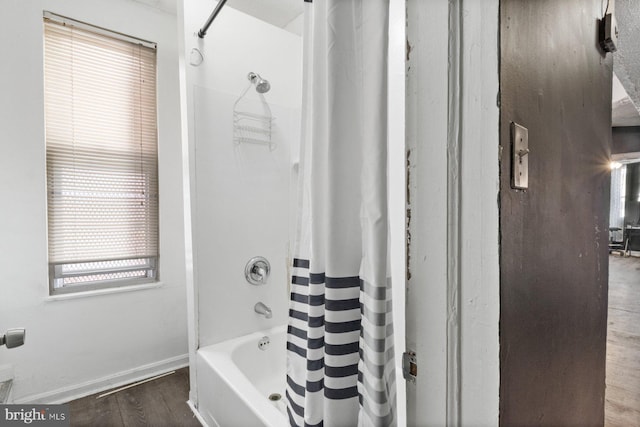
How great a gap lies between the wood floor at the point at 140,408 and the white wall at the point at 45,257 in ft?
0.47

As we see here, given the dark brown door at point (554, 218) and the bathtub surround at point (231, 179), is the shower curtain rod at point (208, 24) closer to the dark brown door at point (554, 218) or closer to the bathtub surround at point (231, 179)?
the bathtub surround at point (231, 179)

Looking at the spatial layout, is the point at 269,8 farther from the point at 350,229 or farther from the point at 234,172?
the point at 350,229

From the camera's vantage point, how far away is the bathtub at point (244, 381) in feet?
4.16

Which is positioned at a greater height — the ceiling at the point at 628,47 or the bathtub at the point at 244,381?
the ceiling at the point at 628,47

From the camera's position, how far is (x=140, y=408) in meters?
1.83

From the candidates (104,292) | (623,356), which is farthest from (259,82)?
(623,356)

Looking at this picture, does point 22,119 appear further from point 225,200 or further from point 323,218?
point 323,218

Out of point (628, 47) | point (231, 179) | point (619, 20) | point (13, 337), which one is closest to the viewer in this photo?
point (13, 337)

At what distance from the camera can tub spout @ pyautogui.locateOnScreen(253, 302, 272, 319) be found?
196 centimetres

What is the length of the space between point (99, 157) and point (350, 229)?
2.10m

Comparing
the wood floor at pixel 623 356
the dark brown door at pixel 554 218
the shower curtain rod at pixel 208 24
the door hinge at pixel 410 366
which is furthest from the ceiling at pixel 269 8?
the wood floor at pixel 623 356

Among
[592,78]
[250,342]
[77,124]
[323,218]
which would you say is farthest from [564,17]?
[77,124]

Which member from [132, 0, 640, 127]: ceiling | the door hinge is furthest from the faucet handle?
[132, 0, 640, 127]: ceiling

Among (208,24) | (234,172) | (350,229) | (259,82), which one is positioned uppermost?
(208,24)
